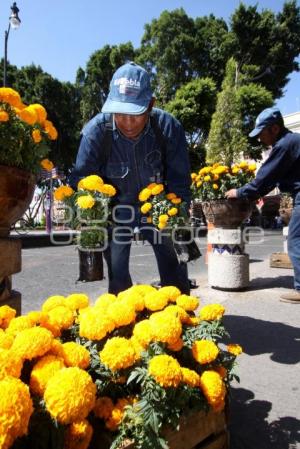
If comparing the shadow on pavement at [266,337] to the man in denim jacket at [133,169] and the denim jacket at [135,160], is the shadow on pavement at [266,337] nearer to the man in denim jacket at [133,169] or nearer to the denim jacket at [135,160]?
the man in denim jacket at [133,169]

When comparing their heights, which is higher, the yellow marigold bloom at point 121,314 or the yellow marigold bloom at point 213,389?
the yellow marigold bloom at point 121,314

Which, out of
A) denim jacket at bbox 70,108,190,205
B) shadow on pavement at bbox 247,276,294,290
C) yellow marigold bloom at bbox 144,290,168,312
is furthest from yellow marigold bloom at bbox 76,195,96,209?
shadow on pavement at bbox 247,276,294,290

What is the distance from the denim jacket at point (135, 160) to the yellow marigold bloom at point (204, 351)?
157 cm

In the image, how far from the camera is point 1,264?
1825 millimetres

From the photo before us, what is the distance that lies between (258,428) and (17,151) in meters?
1.68

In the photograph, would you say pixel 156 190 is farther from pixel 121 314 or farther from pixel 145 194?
pixel 121 314

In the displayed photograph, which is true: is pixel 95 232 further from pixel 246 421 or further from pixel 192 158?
pixel 192 158

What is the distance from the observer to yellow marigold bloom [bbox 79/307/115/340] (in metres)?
1.39

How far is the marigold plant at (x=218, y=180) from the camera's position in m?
4.88

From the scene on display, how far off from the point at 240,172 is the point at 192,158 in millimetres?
19591

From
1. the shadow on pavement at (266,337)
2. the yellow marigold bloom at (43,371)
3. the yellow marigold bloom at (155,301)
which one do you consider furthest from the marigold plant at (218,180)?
the yellow marigold bloom at (43,371)

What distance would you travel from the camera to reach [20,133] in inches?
71.2

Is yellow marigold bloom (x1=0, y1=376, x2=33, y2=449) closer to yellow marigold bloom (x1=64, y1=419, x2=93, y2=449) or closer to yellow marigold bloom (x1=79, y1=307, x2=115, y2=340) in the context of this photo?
yellow marigold bloom (x1=64, y1=419, x2=93, y2=449)

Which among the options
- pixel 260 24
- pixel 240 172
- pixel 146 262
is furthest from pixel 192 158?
pixel 240 172
